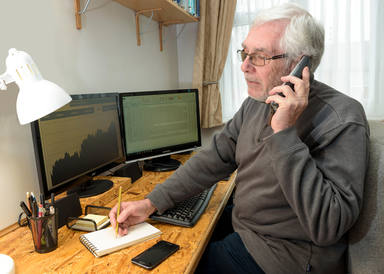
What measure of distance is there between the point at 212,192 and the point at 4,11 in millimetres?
1035

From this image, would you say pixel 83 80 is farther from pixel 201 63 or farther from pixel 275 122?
pixel 201 63

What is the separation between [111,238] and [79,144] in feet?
1.40

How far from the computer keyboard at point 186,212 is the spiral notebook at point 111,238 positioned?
0.25 feet

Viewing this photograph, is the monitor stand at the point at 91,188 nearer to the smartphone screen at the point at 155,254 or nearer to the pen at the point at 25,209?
the pen at the point at 25,209

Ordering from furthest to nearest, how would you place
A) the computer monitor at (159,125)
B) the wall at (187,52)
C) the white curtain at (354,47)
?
the wall at (187,52) < the white curtain at (354,47) < the computer monitor at (159,125)

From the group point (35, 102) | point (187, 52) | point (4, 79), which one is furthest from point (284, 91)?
point (187, 52)

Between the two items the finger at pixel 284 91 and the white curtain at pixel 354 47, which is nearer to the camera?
the finger at pixel 284 91

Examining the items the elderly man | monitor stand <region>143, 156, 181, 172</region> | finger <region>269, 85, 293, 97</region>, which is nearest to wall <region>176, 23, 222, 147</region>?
monitor stand <region>143, 156, 181, 172</region>

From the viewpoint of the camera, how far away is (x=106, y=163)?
4.34ft

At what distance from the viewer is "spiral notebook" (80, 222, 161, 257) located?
837mm

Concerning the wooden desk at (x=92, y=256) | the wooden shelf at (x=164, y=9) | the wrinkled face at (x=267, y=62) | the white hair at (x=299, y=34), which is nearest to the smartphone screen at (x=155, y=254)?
the wooden desk at (x=92, y=256)

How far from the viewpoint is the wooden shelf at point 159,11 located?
1654 millimetres

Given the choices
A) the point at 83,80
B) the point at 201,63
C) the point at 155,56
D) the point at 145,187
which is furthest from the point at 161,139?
the point at 201,63

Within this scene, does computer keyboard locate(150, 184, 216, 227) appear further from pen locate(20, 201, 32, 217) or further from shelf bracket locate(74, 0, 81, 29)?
shelf bracket locate(74, 0, 81, 29)
